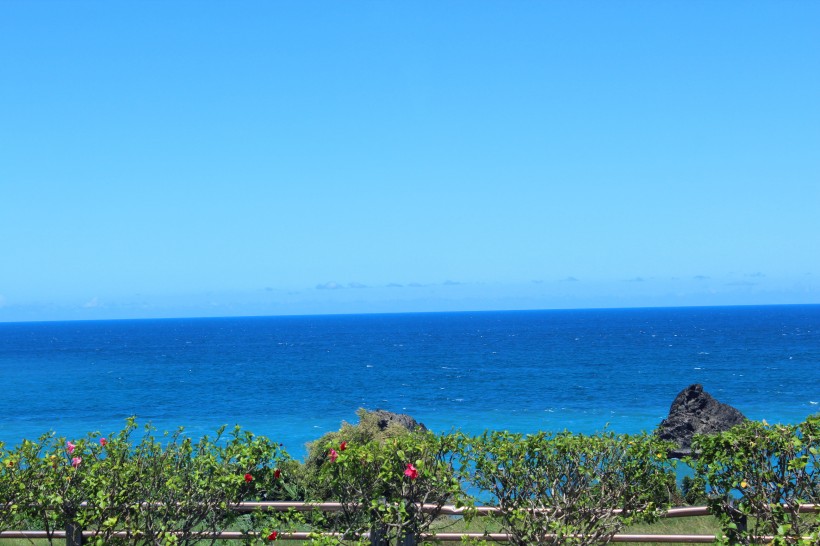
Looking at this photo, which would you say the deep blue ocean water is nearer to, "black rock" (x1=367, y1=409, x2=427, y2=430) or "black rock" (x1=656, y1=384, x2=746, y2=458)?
"black rock" (x1=656, y1=384, x2=746, y2=458)

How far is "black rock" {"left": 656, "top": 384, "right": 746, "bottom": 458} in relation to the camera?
3678 cm

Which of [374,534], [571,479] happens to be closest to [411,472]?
[374,534]

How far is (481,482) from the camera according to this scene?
8773 mm

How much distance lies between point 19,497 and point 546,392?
59019mm

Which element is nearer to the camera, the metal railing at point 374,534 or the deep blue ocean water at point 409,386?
the metal railing at point 374,534

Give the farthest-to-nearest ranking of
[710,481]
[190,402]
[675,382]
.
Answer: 1. [675,382]
2. [190,402]
3. [710,481]

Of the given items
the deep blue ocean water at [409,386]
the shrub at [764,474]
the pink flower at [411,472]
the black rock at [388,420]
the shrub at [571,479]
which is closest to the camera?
the shrub at [764,474]

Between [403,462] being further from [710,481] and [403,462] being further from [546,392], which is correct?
[546,392]

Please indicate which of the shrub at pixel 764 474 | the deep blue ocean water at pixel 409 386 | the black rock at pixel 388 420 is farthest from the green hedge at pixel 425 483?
the deep blue ocean water at pixel 409 386

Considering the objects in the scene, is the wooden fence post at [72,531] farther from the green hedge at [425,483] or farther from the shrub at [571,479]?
the shrub at [571,479]

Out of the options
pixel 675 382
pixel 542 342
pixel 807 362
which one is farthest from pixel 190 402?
pixel 542 342

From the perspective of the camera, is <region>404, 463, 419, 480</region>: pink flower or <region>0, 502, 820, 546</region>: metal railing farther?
<region>0, 502, 820, 546</region>: metal railing

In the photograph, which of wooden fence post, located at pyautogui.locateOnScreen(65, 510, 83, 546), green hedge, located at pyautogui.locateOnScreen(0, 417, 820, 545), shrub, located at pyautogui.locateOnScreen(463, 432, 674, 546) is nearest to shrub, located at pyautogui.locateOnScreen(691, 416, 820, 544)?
green hedge, located at pyautogui.locateOnScreen(0, 417, 820, 545)

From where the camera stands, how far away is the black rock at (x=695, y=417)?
3678 cm
